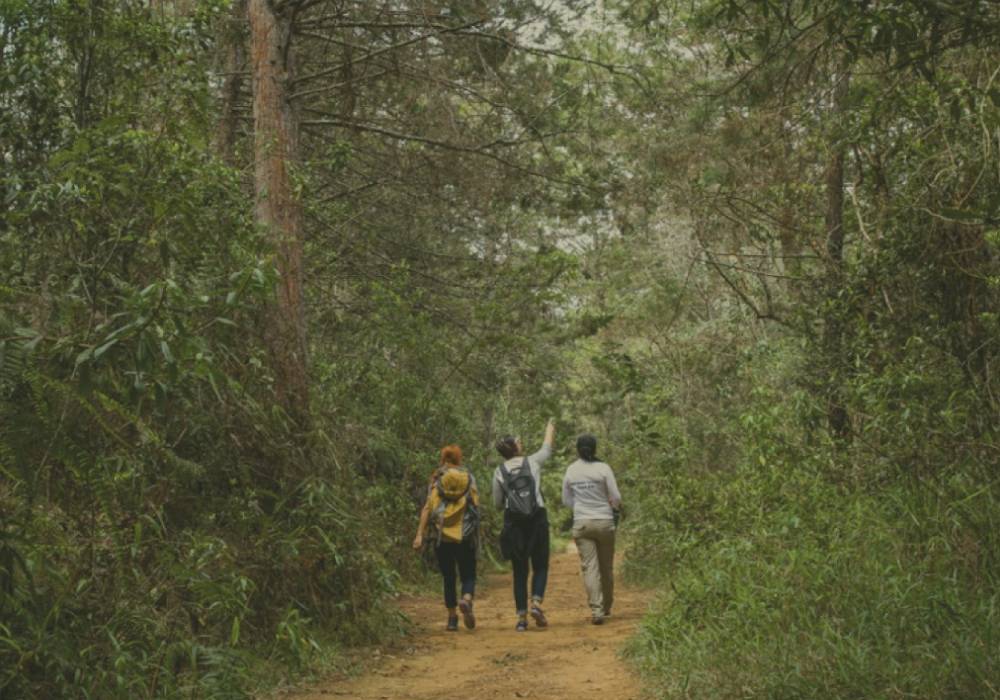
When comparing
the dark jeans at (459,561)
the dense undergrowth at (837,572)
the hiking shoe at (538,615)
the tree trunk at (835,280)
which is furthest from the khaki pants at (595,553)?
the tree trunk at (835,280)

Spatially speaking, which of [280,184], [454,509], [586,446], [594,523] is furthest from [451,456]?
[280,184]

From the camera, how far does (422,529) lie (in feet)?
34.1

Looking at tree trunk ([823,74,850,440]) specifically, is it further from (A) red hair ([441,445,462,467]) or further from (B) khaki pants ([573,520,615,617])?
(A) red hair ([441,445,462,467])

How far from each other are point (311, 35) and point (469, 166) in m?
2.75

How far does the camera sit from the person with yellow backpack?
10.3m

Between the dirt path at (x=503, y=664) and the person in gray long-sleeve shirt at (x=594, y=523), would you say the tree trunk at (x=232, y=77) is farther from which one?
the dirt path at (x=503, y=664)

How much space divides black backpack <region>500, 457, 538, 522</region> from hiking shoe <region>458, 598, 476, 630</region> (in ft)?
3.18

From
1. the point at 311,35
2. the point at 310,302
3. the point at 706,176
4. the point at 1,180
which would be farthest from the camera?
the point at 310,302

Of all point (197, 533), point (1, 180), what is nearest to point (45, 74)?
point (1, 180)

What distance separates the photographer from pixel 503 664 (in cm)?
827

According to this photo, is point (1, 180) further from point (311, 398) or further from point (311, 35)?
point (311, 35)

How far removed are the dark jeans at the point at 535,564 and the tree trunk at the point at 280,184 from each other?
2.83 metres

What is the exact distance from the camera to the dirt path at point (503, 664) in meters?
7.14

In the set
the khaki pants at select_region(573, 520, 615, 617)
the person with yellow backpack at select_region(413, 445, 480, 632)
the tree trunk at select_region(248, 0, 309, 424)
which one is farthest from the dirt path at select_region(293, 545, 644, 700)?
the tree trunk at select_region(248, 0, 309, 424)
